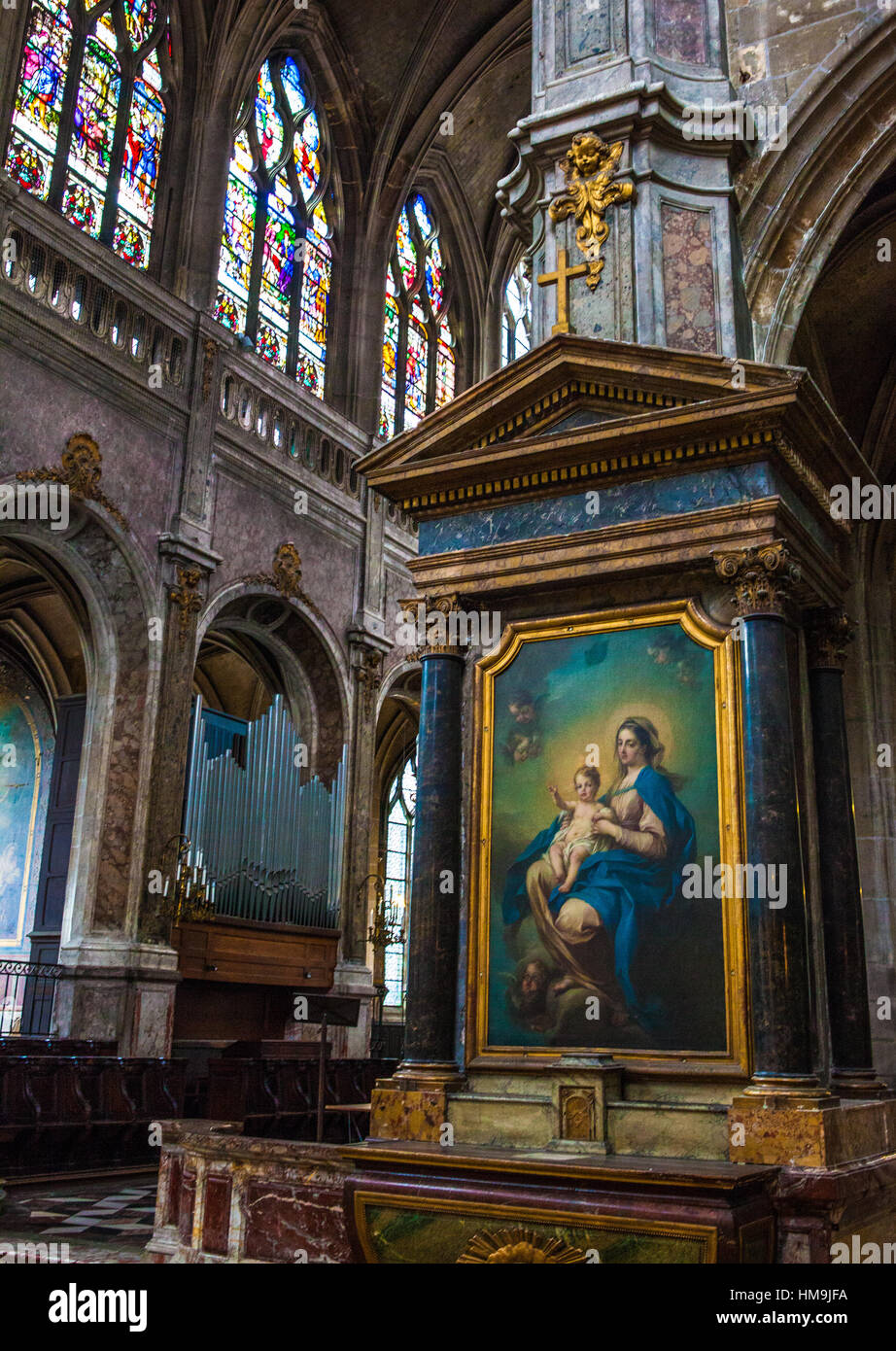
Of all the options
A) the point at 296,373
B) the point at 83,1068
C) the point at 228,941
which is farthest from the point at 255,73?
the point at 83,1068

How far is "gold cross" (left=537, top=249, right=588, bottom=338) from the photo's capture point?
7.06 m

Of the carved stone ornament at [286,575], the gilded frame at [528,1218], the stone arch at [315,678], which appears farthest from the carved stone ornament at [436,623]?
the stone arch at [315,678]

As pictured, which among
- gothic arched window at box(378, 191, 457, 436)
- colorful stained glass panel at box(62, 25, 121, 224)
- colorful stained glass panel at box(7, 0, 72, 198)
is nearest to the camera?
colorful stained glass panel at box(7, 0, 72, 198)

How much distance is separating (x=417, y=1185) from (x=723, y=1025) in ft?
4.67

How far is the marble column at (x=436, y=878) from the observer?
18.9ft

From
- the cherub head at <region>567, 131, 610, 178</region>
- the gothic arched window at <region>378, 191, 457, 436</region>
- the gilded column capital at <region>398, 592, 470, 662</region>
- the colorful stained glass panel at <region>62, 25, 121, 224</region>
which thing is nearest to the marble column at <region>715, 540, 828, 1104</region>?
the gilded column capital at <region>398, 592, 470, 662</region>

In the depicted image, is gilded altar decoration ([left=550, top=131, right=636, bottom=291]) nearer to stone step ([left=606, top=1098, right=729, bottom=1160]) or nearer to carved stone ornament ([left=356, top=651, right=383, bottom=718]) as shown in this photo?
stone step ([left=606, top=1098, right=729, bottom=1160])

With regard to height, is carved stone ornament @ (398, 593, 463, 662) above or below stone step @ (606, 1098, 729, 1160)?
above

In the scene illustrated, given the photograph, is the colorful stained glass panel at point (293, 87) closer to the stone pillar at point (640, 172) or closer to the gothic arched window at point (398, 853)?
the stone pillar at point (640, 172)

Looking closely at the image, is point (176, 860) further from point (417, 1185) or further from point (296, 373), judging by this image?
point (417, 1185)

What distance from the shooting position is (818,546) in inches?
240

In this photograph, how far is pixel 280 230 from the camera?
1576 cm

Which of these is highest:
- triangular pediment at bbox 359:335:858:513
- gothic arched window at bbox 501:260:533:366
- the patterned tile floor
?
gothic arched window at bbox 501:260:533:366

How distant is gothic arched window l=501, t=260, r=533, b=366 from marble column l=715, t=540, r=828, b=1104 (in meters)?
15.1
